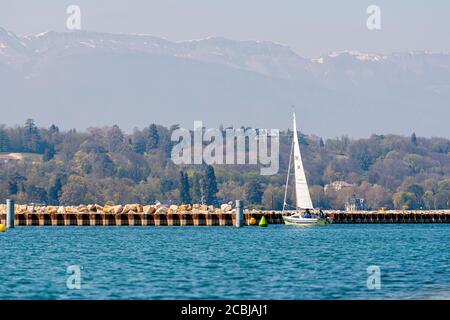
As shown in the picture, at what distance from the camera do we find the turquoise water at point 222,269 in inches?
2517

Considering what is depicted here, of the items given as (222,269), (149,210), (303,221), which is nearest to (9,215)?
(149,210)

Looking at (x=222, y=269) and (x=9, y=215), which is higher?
(x=9, y=215)

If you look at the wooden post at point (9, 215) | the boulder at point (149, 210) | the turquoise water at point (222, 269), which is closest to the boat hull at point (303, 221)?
the boulder at point (149, 210)

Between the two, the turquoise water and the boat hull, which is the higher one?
the boat hull

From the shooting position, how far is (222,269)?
7906cm

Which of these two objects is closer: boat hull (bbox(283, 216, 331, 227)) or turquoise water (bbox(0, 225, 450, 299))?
turquoise water (bbox(0, 225, 450, 299))

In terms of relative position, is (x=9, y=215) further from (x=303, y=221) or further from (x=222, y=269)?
(x=222, y=269)

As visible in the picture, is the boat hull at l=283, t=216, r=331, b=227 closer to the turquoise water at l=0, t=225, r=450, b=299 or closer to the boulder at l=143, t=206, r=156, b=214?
the boulder at l=143, t=206, r=156, b=214

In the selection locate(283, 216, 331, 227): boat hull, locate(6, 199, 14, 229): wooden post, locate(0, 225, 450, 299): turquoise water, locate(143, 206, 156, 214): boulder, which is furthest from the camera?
locate(143, 206, 156, 214): boulder

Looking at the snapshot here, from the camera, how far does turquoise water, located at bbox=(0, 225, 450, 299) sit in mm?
63938

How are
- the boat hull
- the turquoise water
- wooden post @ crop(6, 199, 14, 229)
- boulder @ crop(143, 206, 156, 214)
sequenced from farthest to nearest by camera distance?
boulder @ crop(143, 206, 156, 214) < the boat hull < wooden post @ crop(6, 199, 14, 229) < the turquoise water

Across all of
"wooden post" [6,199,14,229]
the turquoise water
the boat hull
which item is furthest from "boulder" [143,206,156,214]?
the turquoise water

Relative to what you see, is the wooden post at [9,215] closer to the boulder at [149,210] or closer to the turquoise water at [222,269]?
the turquoise water at [222,269]
